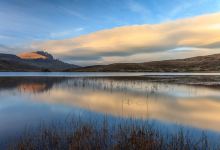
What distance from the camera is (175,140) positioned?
378 inches

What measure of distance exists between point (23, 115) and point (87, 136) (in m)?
8.84

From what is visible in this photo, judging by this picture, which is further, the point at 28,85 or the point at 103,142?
the point at 28,85

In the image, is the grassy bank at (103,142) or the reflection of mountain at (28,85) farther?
the reflection of mountain at (28,85)

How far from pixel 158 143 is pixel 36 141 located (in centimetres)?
551

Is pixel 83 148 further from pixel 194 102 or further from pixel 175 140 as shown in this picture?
pixel 194 102

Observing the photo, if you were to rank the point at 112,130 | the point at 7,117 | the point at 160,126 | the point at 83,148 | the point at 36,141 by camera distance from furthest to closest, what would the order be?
the point at 7,117 < the point at 160,126 < the point at 112,130 < the point at 36,141 < the point at 83,148

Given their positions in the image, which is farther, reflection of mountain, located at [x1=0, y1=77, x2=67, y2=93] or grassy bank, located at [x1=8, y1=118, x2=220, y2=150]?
reflection of mountain, located at [x1=0, y1=77, x2=67, y2=93]

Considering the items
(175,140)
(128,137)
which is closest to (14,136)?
(128,137)

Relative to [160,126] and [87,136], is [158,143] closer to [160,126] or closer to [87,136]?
[87,136]

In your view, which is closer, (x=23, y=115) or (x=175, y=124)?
(x=175, y=124)

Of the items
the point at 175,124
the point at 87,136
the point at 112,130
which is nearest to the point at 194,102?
the point at 175,124

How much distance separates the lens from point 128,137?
10.2 m

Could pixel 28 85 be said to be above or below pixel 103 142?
above

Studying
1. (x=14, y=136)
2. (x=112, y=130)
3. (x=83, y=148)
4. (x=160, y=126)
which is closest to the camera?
(x=83, y=148)
